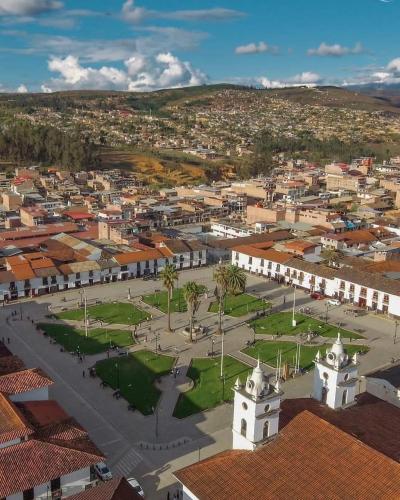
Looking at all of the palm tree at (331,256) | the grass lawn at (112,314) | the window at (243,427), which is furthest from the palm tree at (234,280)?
the window at (243,427)

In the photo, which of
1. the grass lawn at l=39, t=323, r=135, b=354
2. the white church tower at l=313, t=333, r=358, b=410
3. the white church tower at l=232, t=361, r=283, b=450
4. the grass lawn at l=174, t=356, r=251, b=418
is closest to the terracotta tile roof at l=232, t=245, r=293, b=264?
the grass lawn at l=174, t=356, r=251, b=418

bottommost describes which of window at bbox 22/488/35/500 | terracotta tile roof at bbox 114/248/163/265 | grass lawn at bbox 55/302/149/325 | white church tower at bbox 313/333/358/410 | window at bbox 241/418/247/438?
grass lawn at bbox 55/302/149/325

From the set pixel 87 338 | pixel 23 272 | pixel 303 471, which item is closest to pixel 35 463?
pixel 303 471

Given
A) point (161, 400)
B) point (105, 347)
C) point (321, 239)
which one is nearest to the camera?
point (161, 400)

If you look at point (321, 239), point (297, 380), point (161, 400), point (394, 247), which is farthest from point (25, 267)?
point (394, 247)

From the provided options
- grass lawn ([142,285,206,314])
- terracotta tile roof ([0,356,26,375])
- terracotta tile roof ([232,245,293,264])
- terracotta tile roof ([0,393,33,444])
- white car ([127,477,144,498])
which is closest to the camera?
terracotta tile roof ([0,393,33,444])

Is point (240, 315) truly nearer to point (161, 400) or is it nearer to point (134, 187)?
point (161, 400)

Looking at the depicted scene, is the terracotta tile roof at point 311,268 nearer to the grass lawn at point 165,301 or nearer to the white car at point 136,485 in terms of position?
the grass lawn at point 165,301

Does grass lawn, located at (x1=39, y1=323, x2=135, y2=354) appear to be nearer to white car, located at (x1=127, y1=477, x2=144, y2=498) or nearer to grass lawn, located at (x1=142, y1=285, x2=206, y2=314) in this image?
grass lawn, located at (x1=142, y1=285, x2=206, y2=314)

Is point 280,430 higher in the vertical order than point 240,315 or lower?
higher
